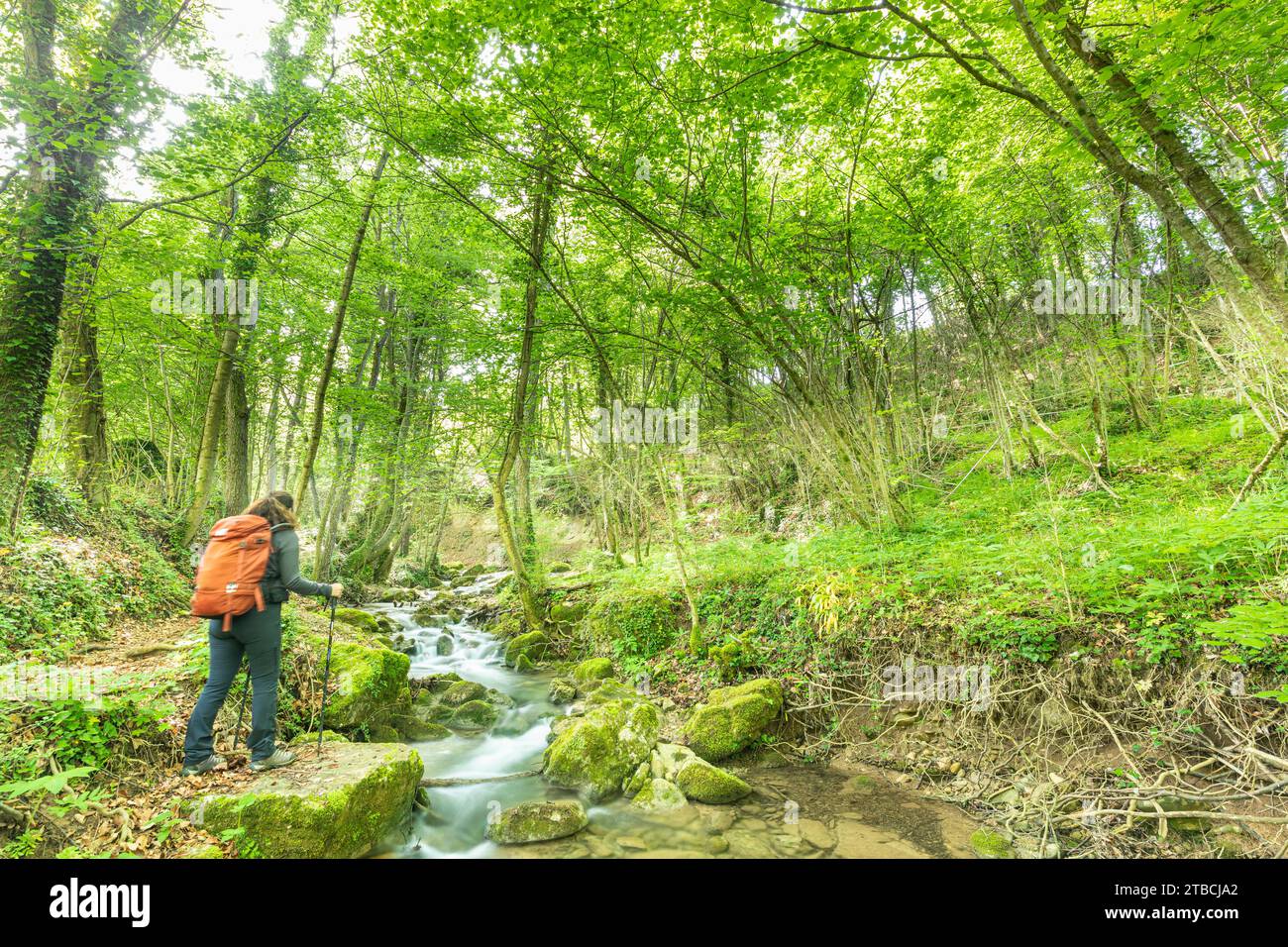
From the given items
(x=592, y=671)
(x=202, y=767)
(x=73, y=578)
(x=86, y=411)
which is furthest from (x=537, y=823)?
(x=86, y=411)

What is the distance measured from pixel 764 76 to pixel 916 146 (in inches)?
159

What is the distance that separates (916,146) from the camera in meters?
7.34

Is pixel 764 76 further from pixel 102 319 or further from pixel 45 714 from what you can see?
pixel 102 319

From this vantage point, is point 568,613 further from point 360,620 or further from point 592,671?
point 360,620

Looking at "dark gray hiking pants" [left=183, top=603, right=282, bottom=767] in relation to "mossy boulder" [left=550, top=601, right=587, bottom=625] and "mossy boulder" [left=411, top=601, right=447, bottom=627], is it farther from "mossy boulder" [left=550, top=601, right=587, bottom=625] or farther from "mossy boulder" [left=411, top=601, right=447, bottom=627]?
"mossy boulder" [left=411, top=601, right=447, bottom=627]

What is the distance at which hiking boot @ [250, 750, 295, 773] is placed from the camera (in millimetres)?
3777

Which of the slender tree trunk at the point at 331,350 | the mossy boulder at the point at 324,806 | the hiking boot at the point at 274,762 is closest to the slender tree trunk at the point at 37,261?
the slender tree trunk at the point at 331,350

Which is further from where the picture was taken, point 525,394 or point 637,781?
point 525,394

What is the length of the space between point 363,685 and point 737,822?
442 cm

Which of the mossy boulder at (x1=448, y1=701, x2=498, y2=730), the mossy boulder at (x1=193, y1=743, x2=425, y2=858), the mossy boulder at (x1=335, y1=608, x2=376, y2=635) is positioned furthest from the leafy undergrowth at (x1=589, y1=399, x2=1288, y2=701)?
the mossy boulder at (x1=335, y1=608, x2=376, y2=635)

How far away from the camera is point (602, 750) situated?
5270 millimetres

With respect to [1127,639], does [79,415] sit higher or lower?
higher

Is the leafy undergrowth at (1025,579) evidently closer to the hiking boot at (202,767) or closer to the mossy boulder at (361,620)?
the mossy boulder at (361,620)
